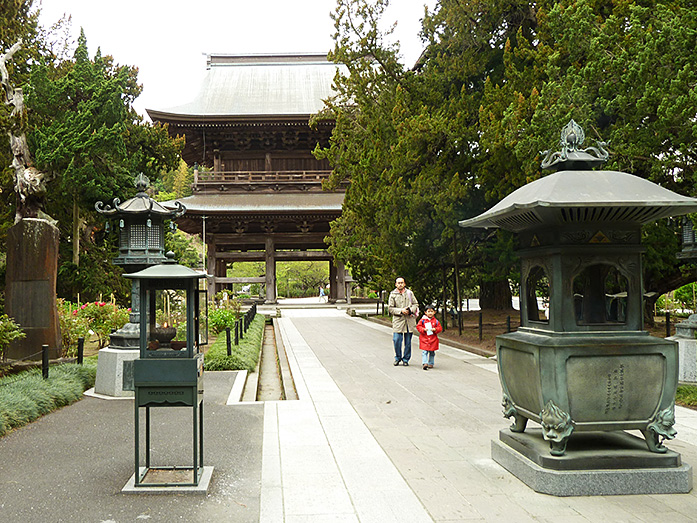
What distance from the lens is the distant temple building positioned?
92.7 feet

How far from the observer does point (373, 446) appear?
556 cm

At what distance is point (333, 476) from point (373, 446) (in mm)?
979

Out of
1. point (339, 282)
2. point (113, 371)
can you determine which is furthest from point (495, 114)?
point (339, 282)

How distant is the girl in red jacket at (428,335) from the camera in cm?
1041

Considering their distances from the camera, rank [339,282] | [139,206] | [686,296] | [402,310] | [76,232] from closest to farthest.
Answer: [139,206] < [402,310] < [76,232] < [686,296] < [339,282]

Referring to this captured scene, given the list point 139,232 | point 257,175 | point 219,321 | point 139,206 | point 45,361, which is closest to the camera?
point 45,361

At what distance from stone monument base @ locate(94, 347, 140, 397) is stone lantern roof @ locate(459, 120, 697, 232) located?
6053mm

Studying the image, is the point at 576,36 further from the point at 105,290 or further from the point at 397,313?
the point at 105,290

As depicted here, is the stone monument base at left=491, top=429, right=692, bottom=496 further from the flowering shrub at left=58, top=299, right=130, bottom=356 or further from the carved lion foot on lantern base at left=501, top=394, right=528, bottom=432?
the flowering shrub at left=58, top=299, right=130, bottom=356

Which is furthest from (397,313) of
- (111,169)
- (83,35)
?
(83,35)

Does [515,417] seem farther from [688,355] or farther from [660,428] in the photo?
[688,355]

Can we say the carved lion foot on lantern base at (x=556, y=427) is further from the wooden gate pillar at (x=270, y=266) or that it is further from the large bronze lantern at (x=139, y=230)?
the wooden gate pillar at (x=270, y=266)

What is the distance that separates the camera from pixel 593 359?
4.31 metres

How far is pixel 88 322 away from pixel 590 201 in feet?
43.7
